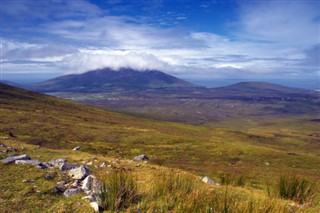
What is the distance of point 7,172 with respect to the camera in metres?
11.5

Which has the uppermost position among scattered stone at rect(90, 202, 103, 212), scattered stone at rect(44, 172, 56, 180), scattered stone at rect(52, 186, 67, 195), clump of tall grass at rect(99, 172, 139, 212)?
clump of tall grass at rect(99, 172, 139, 212)

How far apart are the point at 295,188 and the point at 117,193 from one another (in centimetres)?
788

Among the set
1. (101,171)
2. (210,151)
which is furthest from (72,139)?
(101,171)

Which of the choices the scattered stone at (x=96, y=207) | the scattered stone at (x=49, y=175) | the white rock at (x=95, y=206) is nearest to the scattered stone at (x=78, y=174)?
the scattered stone at (x=49, y=175)

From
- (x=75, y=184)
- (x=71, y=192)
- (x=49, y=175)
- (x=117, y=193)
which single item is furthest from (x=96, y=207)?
(x=49, y=175)

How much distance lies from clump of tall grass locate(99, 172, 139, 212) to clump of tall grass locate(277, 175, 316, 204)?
22.3ft

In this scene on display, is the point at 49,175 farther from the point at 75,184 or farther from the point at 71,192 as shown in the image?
the point at 71,192

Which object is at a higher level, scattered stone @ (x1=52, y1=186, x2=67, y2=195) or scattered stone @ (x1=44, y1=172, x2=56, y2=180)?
scattered stone @ (x1=52, y1=186, x2=67, y2=195)

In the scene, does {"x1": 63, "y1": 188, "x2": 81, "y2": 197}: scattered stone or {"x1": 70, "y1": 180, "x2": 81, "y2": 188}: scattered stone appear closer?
{"x1": 63, "y1": 188, "x2": 81, "y2": 197}: scattered stone

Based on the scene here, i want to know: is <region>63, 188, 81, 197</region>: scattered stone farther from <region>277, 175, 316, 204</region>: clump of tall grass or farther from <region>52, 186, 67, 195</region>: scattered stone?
<region>277, 175, 316, 204</region>: clump of tall grass

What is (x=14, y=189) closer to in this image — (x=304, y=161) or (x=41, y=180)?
(x=41, y=180)

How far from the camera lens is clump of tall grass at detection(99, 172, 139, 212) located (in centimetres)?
696

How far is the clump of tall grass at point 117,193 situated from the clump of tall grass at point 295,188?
6.80 meters

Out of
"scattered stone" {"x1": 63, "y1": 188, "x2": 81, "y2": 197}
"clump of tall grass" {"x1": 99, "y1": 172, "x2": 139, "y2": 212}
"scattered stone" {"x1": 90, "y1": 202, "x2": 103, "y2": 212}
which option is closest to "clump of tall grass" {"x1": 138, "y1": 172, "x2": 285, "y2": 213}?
"clump of tall grass" {"x1": 99, "y1": 172, "x2": 139, "y2": 212}
